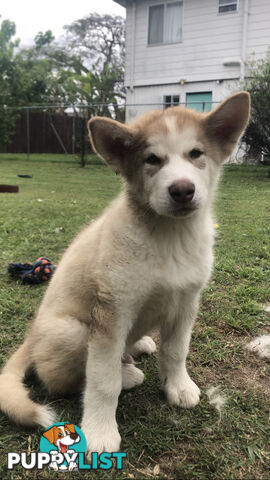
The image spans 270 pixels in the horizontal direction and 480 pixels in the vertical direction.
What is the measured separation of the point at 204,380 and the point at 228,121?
1.50m

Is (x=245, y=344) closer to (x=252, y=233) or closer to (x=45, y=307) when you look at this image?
(x=45, y=307)

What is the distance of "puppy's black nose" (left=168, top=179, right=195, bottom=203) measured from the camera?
1.70 metres

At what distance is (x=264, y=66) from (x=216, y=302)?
11.5 m

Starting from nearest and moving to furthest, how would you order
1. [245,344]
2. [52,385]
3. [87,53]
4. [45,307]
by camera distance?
[52,385] < [45,307] < [245,344] < [87,53]

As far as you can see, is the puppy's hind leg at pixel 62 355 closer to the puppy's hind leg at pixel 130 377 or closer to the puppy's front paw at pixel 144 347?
the puppy's hind leg at pixel 130 377

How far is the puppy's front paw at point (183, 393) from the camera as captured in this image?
2096mm

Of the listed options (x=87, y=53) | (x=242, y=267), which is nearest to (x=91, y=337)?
(x=242, y=267)

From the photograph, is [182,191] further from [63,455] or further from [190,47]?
[190,47]

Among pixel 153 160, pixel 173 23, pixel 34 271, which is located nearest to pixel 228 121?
pixel 153 160

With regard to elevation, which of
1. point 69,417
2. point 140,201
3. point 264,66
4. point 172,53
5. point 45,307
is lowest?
point 69,417

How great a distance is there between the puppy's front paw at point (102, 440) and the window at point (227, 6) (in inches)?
658

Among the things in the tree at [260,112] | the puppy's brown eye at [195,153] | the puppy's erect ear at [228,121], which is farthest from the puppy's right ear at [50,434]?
the tree at [260,112]

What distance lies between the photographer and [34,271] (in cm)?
366

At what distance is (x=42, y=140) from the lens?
72.1 ft
